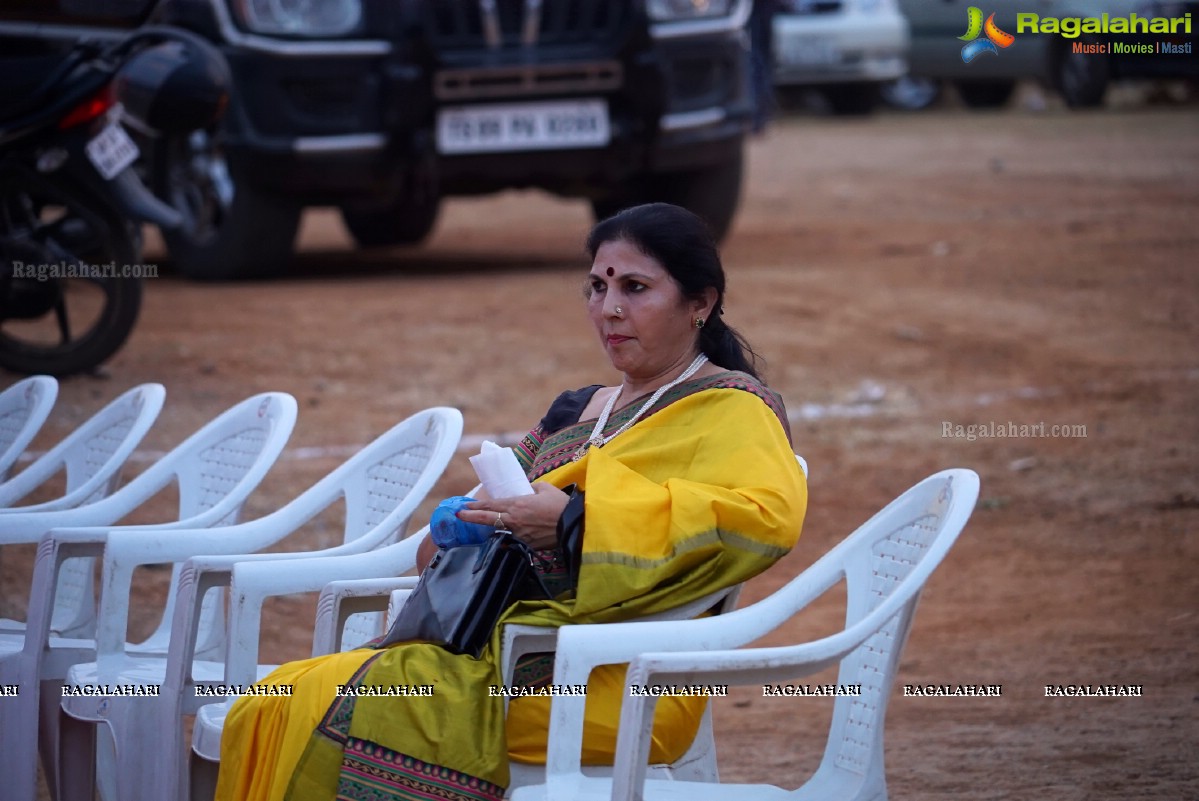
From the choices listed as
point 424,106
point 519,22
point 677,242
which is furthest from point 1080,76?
point 677,242

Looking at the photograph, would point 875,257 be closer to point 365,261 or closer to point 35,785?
point 365,261

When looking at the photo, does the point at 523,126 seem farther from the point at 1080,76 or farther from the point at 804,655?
the point at 1080,76

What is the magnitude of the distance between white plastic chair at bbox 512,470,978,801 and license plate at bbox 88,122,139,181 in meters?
4.36

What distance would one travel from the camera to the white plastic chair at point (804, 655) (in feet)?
8.11

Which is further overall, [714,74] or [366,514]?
[714,74]

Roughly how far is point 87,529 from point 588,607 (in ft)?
3.87

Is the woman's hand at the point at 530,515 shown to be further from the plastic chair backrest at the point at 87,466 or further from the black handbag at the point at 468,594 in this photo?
the plastic chair backrest at the point at 87,466

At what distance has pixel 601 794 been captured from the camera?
2576mm

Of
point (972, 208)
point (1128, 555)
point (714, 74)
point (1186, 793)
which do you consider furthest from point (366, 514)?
point (972, 208)

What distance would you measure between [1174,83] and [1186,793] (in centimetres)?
1744

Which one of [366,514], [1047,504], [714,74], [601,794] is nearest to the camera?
[601,794]

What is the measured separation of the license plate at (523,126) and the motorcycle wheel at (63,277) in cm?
237

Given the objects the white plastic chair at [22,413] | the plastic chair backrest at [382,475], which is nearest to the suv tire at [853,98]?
the white plastic chair at [22,413]

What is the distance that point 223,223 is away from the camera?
29.8ft
